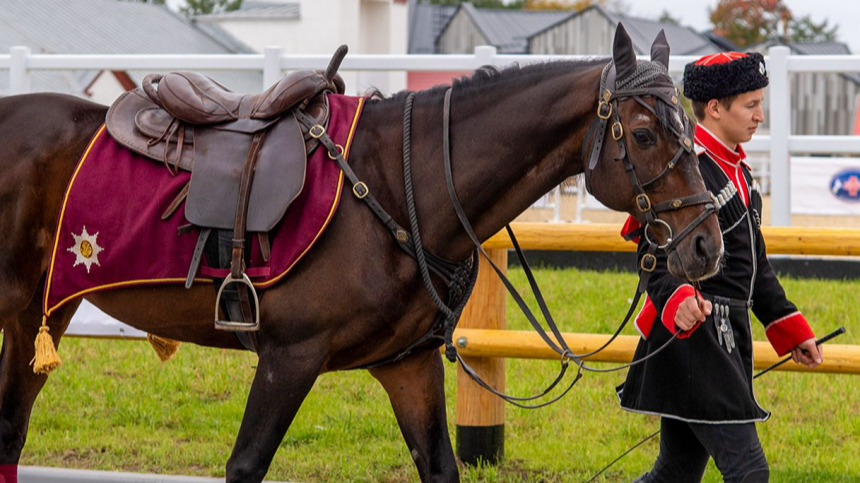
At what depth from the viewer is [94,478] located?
15.8ft

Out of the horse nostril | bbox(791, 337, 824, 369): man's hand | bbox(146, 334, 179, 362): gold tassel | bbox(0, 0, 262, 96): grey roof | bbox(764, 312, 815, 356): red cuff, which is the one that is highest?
bbox(0, 0, 262, 96): grey roof

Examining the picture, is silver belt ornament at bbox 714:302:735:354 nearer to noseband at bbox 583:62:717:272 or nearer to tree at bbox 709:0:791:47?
noseband at bbox 583:62:717:272

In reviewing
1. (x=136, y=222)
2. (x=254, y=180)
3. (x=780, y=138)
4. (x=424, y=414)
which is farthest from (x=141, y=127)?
(x=780, y=138)

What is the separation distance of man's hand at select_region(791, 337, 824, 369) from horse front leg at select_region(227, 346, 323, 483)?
5.21 feet

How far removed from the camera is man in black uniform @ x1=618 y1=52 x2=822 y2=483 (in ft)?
11.2

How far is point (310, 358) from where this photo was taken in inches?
132

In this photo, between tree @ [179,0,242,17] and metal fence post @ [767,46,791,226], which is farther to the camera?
tree @ [179,0,242,17]

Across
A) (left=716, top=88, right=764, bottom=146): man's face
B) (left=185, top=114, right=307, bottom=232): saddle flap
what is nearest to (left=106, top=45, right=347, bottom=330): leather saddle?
(left=185, top=114, right=307, bottom=232): saddle flap

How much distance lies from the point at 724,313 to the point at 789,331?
1.10ft

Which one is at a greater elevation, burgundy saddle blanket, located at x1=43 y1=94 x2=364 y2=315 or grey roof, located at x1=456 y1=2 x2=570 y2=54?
grey roof, located at x1=456 y1=2 x2=570 y2=54

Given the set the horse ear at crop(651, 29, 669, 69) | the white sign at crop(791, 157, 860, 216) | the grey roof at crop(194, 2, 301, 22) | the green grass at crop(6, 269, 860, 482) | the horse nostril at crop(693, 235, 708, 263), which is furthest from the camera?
the grey roof at crop(194, 2, 301, 22)

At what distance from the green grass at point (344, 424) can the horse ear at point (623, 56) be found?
7.42 ft

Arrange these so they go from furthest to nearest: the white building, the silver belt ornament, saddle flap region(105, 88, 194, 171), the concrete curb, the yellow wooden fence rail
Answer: the white building → the concrete curb → the yellow wooden fence rail → saddle flap region(105, 88, 194, 171) → the silver belt ornament

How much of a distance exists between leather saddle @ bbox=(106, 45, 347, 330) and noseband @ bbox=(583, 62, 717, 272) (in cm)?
88
